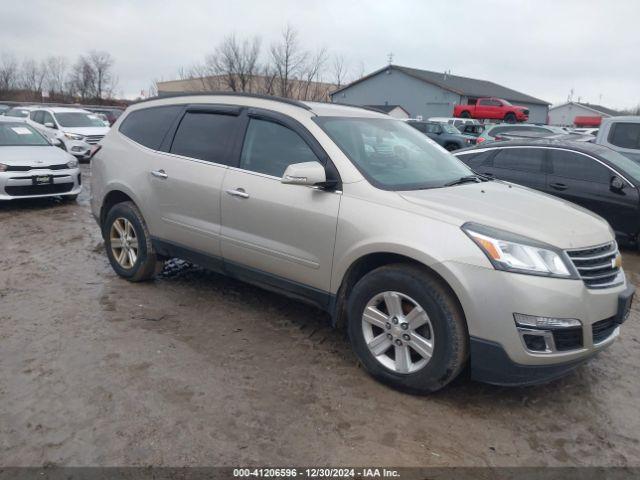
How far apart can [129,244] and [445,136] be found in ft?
60.7

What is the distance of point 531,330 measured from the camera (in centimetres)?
286

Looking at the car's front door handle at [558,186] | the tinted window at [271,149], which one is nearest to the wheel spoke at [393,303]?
the tinted window at [271,149]

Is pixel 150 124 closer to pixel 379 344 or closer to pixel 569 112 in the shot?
pixel 379 344

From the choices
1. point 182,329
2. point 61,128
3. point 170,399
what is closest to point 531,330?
point 170,399

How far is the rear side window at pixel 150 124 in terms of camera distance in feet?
16.0

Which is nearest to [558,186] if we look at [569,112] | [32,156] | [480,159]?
[480,159]

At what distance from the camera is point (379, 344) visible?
11.1 feet

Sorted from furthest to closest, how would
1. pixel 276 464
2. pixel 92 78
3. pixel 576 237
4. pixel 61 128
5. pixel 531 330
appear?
pixel 92 78 < pixel 61 128 < pixel 576 237 < pixel 531 330 < pixel 276 464

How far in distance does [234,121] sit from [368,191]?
1.50 meters

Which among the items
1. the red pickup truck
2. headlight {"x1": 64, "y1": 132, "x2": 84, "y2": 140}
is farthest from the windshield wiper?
the red pickup truck

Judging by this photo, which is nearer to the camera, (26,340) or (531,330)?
(531,330)

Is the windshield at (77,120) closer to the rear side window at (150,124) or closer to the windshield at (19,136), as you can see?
the windshield at (19,136)

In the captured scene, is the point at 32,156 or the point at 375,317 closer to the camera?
the point at 375,317

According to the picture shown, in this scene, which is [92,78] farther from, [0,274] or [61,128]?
[0,274]
